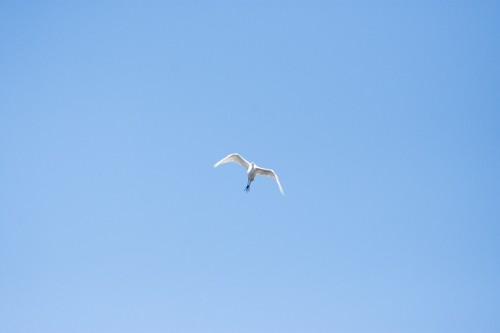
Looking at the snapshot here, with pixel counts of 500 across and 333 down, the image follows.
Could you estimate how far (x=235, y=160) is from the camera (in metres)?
31.9

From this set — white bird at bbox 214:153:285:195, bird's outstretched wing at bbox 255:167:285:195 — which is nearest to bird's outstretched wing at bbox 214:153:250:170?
white bird at bbox 214:153:285:195

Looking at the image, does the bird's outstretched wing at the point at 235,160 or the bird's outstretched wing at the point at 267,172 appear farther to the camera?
the bird's outstretched wing at the point at 267,172

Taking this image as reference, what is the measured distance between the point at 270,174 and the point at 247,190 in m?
3.40

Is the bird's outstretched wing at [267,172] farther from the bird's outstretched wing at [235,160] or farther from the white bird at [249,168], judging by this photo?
the bird's outstretched wing at [235,160]

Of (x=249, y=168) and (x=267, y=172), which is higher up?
(x=267, y=172)

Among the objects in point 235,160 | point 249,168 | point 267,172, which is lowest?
point 249,168

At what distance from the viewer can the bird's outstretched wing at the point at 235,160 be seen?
3127 cm

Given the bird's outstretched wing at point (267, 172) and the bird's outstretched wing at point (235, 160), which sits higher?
the bird's outstretched wing at point (235, 160)

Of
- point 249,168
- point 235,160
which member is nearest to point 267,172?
point 249,168

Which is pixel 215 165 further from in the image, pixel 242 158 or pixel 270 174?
pixel 270 174

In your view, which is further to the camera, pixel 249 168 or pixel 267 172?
pixel 267 172

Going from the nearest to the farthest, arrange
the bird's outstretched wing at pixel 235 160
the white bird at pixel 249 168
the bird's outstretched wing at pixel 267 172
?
the white bird at pixel 249 168
the bird's outstretched wing at pixel 235 160
the bird's outstretched wing at pixel 267 172

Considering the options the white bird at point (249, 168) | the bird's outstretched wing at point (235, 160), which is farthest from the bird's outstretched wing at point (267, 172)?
the bird's outstretched wing at point (235, 160)

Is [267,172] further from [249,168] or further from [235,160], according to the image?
[235,160]
